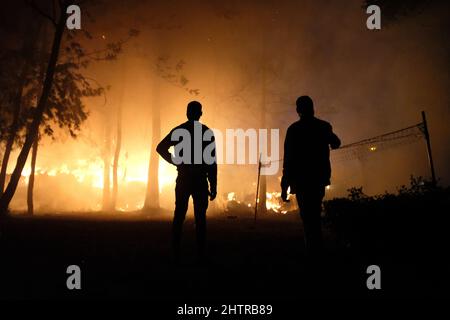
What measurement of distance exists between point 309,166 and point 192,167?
1612mm

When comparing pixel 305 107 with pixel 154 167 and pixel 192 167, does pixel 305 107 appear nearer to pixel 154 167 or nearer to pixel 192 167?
pixel 192 167

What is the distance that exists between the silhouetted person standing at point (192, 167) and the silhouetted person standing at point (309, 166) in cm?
112

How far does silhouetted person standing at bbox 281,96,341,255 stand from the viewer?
424 centimetres

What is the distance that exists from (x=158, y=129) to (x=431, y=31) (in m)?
18.1

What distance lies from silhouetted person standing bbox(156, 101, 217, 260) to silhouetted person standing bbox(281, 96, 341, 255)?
1117 mm

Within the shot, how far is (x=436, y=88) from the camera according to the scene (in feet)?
68.8

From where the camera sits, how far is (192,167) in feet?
15.3

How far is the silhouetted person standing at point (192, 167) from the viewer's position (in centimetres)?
461

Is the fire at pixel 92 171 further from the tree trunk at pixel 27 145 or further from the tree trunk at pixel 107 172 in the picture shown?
the tree trunk at pixel 27 145

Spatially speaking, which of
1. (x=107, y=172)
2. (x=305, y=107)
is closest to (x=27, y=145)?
(x=305, y=107)

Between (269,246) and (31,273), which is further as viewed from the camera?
(269,246)

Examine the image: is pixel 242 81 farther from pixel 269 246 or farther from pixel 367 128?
pixel 269 246
